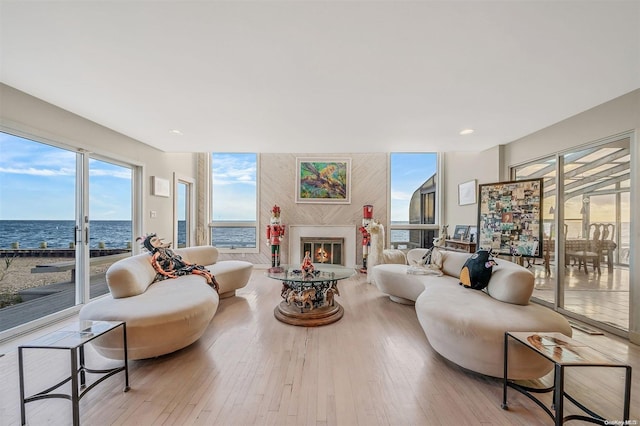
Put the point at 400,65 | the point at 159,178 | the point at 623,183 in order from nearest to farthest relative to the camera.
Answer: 1. the point at 400,65
2. the point at 623,183
3. the point at 159,178

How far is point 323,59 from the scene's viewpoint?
1869 mm

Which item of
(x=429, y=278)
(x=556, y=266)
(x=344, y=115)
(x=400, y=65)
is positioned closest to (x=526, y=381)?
(x=429, y=278)

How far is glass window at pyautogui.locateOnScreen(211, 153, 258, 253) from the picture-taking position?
5.65 m

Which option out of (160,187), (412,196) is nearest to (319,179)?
(412,196)

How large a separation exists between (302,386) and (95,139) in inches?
155

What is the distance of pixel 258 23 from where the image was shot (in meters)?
1.54

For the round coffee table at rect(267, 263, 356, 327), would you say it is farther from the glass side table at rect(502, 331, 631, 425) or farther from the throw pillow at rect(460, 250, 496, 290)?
the glass side table at rect(502, 331, 631, 425)

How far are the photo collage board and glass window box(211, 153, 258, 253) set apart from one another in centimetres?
459

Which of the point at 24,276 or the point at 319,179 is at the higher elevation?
the point at 319,179

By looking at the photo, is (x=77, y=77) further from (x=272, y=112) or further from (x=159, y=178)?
(x=159, y=178)

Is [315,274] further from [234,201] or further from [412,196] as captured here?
[412,196]

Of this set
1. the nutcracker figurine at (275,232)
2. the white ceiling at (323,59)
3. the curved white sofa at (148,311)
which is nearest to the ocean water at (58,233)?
the curved white sofa at (148,311)

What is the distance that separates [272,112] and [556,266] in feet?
13.5

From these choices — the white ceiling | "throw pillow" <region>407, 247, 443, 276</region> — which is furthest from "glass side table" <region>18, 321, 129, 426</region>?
"throw pillow" <region>407, 247, 443, 276</region>
